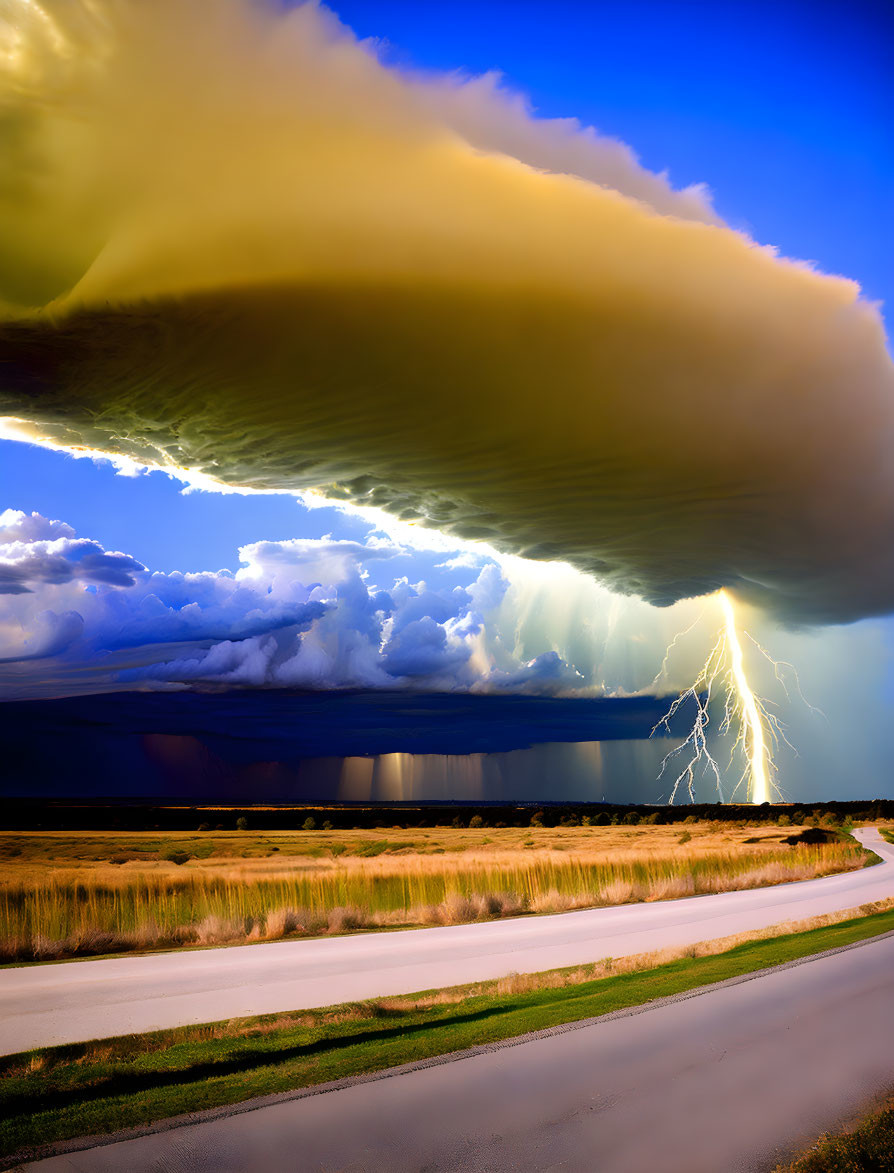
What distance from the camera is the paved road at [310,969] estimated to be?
37.0ft

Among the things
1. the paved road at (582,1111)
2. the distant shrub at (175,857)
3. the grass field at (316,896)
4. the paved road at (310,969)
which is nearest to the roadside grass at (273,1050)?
the paved road at (582,1111)

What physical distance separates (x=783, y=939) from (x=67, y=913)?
1549 cm

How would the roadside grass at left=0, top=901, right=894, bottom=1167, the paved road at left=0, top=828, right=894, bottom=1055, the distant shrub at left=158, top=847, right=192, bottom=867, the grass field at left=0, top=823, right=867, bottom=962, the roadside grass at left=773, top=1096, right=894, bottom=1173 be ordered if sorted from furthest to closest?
1. the distant shrub at left=158, top=847, right=192, bottom=867
2. the grass field at left=0, top=823, right=867, bottom=962
3. the paved road at left=0, top=828, right=894, bottom=1055
4. the roadside grass at left=0, top=901, right=894, bottom=1167
5. the roadside grass at left=773, top=1096, right=894, bottom=1173

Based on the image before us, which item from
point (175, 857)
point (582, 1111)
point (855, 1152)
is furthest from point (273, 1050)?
point (175, 857)

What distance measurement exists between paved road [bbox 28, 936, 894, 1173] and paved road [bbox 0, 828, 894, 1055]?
13.0 feet

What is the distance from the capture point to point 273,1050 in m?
9.28

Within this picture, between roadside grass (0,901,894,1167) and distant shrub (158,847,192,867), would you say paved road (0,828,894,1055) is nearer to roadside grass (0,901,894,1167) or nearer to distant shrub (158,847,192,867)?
roadside grass (0,901,894,1167)

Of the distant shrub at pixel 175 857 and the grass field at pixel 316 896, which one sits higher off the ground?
the grass field at pixel 316 896

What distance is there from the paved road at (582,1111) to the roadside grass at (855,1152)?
0.72 feet

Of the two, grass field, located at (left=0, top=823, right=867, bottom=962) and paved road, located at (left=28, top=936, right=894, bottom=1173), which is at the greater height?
paved road, located at (left=28, top=936, right=894, bottom=1173)

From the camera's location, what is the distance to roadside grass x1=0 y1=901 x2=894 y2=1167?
732 cm

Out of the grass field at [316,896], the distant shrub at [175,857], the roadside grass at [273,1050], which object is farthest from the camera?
A: the distant shrub at [175,857]

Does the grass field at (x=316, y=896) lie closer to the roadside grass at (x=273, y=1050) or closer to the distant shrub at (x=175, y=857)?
the roadside grass at (x=273, y=1050)

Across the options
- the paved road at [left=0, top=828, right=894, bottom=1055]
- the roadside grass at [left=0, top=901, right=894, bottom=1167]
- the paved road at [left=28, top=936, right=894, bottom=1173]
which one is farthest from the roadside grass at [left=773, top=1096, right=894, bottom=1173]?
the paved road at [left=0, top=828, right=894, bottom=1055]
